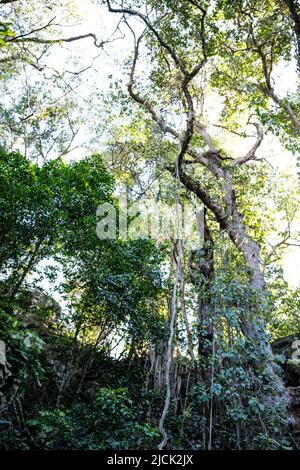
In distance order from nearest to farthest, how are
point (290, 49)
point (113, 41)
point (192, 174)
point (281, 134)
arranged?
1. point (290, 49)
2. point (281, 134)
3. point (192, 174)
4. point (113, 41)

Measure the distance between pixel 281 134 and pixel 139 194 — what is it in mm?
3000

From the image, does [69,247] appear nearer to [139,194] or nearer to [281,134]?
[139,194]

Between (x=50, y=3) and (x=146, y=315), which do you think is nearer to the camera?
(x=146, y=315)

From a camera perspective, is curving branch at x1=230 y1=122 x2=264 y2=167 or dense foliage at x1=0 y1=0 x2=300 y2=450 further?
curving branch at x1=230 y1=122 x2=264 y2=167

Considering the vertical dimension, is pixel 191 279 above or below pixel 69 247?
below

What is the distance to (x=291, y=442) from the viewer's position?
4.78m

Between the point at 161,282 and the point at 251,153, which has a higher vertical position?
the point at 251,153

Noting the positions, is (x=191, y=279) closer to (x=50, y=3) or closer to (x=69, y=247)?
(x=69, y=247)

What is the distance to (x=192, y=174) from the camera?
8.16m

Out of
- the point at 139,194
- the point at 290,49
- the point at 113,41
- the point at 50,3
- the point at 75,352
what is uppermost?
the point at 50,3

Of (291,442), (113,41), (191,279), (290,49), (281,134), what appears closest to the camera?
(291,442)

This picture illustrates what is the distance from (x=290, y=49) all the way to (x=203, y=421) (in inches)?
237

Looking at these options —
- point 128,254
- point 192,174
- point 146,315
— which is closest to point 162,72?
point 192,174

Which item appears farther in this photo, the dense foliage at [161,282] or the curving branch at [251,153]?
the curving branch at [251,153]
